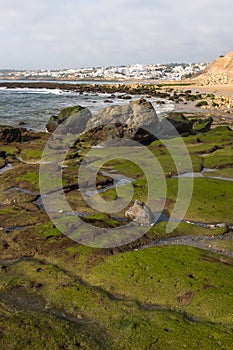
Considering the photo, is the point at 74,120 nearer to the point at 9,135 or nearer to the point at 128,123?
the point at 128,123

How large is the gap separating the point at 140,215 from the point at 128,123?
24.2 metres

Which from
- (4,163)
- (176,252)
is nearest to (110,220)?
(176,252)

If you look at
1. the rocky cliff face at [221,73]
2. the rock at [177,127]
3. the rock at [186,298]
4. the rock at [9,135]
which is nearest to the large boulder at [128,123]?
the rock at [177,127]

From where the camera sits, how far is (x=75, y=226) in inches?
711

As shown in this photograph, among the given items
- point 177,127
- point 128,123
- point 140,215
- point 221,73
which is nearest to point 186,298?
point 140,215

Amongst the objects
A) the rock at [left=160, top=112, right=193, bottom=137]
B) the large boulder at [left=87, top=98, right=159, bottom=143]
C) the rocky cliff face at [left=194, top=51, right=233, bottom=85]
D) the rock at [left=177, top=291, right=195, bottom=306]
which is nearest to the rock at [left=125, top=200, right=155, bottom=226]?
the rock at [left=177, top=291, right=195, bottom=306]

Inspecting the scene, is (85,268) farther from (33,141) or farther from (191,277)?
(33,141)

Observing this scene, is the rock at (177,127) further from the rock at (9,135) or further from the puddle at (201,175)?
the rock at (9,135)

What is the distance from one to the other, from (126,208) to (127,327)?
33.8 ft

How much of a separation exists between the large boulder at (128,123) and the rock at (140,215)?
20.3m

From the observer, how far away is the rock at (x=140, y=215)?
1889cm

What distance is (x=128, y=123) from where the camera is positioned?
42.0 metres

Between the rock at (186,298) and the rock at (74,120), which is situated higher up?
the rock at (74,120)

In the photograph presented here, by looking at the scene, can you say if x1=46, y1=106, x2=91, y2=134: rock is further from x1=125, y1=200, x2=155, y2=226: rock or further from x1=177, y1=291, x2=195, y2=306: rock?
x1=177, y1=291, x2=195, y2=306: rock
